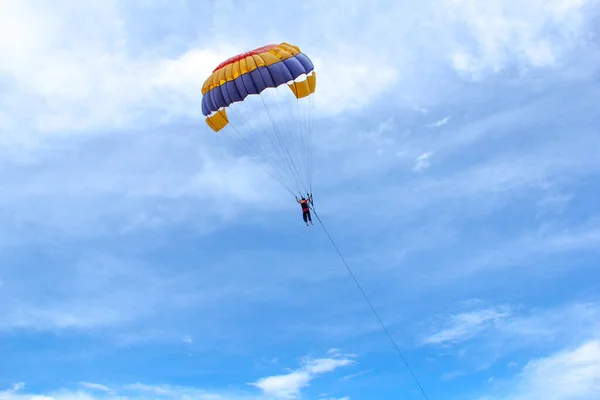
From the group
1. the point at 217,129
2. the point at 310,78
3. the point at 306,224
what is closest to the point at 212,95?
the point at 217,129

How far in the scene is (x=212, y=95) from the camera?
1743 inches

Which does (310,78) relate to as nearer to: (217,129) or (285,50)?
(285,50)

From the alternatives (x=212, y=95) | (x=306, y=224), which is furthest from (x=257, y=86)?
(x=306, y=224)

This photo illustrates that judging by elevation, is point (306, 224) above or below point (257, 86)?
below

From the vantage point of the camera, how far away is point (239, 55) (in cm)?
4538

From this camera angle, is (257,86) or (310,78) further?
(310,78)

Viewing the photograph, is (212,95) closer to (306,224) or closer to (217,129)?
(217,129)

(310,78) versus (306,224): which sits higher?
(310,78)

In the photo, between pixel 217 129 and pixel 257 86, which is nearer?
pixel 257 86

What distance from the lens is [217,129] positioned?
154 ft

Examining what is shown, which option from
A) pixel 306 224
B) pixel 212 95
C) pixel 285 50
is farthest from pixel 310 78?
pixel 306 224

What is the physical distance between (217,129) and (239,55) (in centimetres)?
564

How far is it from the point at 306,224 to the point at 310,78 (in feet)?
36.0

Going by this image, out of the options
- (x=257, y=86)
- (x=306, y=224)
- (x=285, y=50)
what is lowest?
(x=306, y=224)
